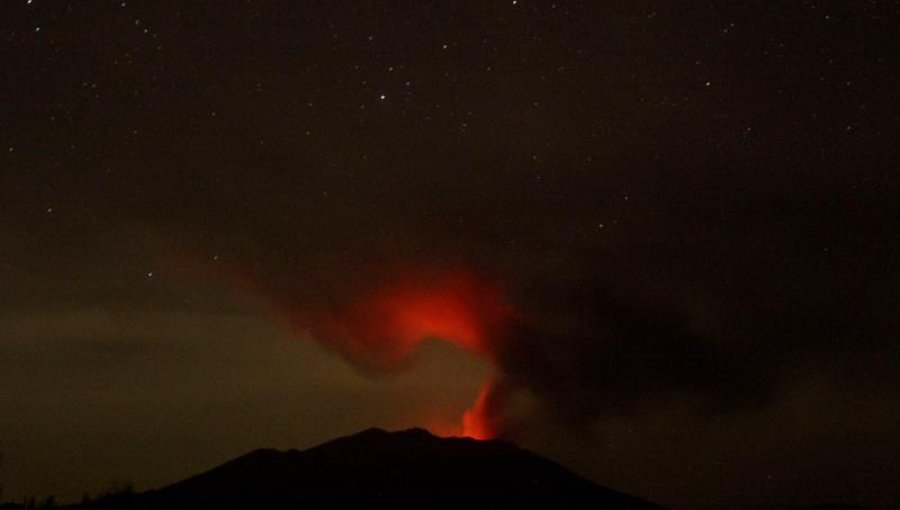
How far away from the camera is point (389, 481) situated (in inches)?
1528

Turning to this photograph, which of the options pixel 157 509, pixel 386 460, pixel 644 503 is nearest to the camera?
pixel 157 509

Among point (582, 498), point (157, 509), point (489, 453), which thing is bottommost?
point (157, 509)

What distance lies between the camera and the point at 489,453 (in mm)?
43156

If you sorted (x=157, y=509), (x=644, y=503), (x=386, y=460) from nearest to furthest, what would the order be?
(x=157, y=509) < (x=644, y=503) < (x=386, y=460)

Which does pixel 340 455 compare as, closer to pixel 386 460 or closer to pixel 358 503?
pixel 386 460

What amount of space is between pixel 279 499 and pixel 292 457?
205 inches

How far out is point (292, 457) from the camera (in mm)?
41438

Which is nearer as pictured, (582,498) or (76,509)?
(76,509)

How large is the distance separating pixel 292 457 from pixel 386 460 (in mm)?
3648

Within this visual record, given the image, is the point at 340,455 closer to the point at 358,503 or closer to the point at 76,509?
the point at 358,503

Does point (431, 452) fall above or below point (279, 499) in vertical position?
above

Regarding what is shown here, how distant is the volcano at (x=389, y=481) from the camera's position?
36.6 m

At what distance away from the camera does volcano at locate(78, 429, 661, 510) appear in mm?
36562

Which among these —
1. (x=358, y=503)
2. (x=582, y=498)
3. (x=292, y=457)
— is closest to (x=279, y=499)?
(x=358, y=503)
